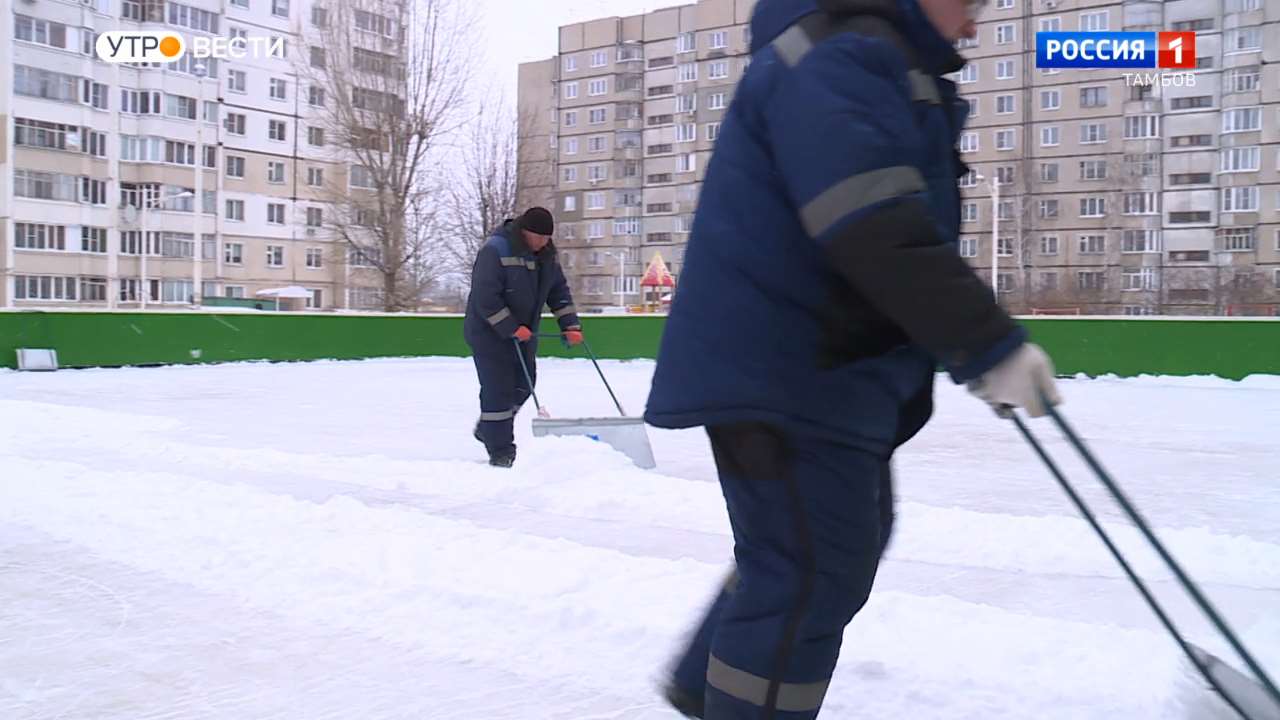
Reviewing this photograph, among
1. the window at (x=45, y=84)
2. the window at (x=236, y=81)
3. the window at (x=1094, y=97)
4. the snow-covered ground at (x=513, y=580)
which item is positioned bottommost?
the snow-covered ground at (x=513, y=580)

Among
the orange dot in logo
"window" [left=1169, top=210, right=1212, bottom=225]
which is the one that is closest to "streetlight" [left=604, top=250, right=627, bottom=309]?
the orange dot in logo

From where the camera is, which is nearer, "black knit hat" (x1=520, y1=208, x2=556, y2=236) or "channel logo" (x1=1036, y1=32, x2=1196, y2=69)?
"black knit hat" (x1=520, y1=208, x2=556, y2=236)

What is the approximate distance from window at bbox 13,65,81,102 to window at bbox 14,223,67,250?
206 inches

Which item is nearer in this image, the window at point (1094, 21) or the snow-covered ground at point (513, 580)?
the snow-covered ground at point (513, 580)

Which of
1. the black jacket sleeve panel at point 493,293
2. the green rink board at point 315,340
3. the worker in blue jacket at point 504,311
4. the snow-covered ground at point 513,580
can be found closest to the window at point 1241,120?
the green rink board at point 315,340

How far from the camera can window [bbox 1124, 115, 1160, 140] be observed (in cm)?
4716

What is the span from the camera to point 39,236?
1772 inches

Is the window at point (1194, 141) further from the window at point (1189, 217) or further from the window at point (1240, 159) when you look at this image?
the window at point (1189, 217)

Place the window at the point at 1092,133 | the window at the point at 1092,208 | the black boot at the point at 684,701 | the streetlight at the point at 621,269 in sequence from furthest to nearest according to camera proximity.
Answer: the streetlight at the point at 621,269, the window at the point at 1092,208, the window at the point at 1092,133, the black boot at the point at 684,701

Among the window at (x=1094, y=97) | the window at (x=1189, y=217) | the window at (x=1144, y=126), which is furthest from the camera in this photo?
the window at (x=1094, y=97)

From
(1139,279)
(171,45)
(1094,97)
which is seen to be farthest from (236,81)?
(1139,279)

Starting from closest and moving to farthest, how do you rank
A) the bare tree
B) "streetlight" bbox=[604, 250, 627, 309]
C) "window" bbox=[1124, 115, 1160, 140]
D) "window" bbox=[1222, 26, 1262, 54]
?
the bare tree < "window" bbox=[1222, 26, 1262, 54] < "window" bbox=[1124, 115, 1160, 140] < "streetlight" bbox=[604, 250, 627, 309]

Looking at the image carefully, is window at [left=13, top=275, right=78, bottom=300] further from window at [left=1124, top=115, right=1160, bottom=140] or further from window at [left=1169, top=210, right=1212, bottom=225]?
window at [left=1169, top=210, right=1212, bottom=225]

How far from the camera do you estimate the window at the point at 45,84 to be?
43.8 metres
